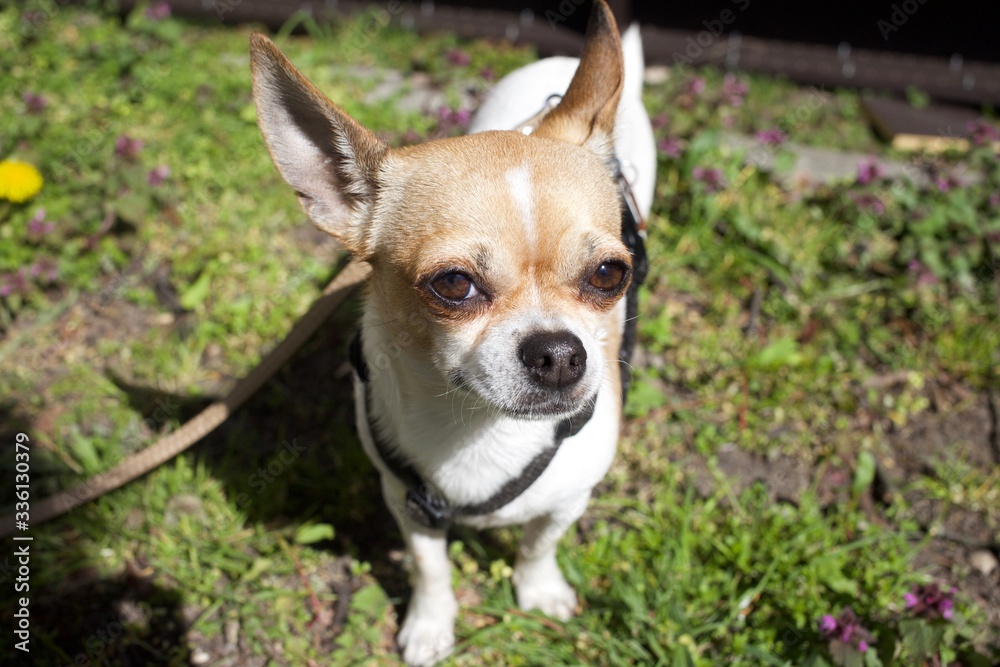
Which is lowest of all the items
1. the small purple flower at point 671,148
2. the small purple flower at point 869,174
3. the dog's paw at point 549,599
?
the dog's paw at point 549,599

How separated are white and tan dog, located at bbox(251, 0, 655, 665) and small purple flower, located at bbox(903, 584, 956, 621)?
1184 mm

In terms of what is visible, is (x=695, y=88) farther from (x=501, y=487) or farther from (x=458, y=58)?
(x=501, y=487)

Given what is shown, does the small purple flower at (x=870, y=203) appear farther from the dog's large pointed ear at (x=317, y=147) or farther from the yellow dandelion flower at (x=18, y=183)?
the yellow dandelion flower at (x=18, y=183)

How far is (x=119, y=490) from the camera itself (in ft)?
10.3

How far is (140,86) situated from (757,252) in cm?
441

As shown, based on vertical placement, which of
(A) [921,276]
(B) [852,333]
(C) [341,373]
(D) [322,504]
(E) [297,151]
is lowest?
(D) [322,504]

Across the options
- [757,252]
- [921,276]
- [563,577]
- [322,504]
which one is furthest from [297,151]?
[921,276]

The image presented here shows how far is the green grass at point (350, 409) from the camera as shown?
2.85 m

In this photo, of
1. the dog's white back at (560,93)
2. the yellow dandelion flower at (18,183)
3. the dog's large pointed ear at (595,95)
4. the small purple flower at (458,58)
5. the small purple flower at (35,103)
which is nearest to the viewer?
the dog's large pointed ear at (595,95)

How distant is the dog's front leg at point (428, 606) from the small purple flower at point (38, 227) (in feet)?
8.46

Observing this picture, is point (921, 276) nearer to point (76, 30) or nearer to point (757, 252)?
point (757, 252)

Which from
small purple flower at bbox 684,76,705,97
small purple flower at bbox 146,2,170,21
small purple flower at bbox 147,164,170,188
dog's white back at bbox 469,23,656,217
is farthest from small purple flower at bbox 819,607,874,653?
small purple flower at bbox 146,2,170,21

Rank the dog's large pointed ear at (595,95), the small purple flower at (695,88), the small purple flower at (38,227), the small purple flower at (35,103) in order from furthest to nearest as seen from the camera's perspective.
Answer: the small purple flower at (695,88) → the small purple flower at (35,103) → the small purple flower at (38,227) → the dog's large pointed ear at (595,95)

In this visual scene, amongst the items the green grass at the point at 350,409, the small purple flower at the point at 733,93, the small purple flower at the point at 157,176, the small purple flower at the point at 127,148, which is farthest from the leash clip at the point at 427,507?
the small purple flower at the point at 733,93
